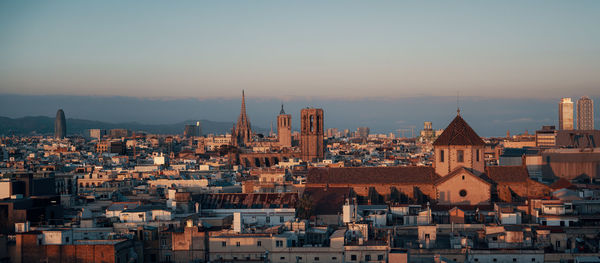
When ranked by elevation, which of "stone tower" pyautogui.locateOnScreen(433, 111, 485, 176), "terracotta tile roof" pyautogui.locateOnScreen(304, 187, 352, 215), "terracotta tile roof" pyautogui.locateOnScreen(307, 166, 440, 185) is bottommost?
"terracotta tile roof" pyautogui.locateOnScreen(304, 187, 352, 215)

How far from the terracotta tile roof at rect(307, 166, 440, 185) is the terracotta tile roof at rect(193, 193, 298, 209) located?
24.5 ft

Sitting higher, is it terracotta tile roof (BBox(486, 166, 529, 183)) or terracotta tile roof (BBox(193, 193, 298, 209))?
terracotta tile roof (BBox(486, 166, 529, 183))

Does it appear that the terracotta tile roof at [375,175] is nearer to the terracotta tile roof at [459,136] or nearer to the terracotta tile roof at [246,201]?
the terracotta tile roof at [459,136]

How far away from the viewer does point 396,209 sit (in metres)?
55.5

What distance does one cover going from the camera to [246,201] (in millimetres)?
58750

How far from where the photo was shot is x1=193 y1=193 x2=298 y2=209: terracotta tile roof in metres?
57.8

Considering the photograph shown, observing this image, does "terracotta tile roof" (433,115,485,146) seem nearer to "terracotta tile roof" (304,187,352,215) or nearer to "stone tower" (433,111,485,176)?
"stone tower" (433,111,485,176)

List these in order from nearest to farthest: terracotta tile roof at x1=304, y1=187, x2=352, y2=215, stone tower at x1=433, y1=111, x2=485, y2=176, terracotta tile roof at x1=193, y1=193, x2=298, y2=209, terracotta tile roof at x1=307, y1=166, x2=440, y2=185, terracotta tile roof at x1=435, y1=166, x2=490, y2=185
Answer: terracotta tile roof at x1=193, y1=193, x2=298, y2=209
terracotta tile roof at x1=304, y1=187, x2=352, y2=215
terracotta tile roof at x1=435, y1=166, x2=490, y2=185
stone tower at x1=433, y1=111, x2=485, y2=176
terracotta tile roof at x1=307, y1=166, x2=440, y2=185

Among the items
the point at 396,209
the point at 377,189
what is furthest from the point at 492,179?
the point at 396,209

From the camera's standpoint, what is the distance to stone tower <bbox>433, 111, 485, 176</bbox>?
6425 centimetres

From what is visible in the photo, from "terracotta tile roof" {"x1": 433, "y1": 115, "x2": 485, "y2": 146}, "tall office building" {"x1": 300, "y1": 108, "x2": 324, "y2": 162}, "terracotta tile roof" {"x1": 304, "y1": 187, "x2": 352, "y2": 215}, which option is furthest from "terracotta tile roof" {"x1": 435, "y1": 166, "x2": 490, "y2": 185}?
"tall office building" {"x1": 300, "y1": 108, "x2": 324, "y2": 162}

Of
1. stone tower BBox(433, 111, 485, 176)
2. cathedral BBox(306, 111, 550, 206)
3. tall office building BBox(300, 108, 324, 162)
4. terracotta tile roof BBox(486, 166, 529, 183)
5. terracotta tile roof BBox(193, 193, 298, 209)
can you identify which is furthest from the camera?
tall office building BBox(300, 108, 324, 162)

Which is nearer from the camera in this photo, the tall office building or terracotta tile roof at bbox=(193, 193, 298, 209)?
terracotta tile roof at bbox=(193, 193, 298, 209)

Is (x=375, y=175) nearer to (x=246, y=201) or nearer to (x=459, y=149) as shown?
(x=459, y=149)
